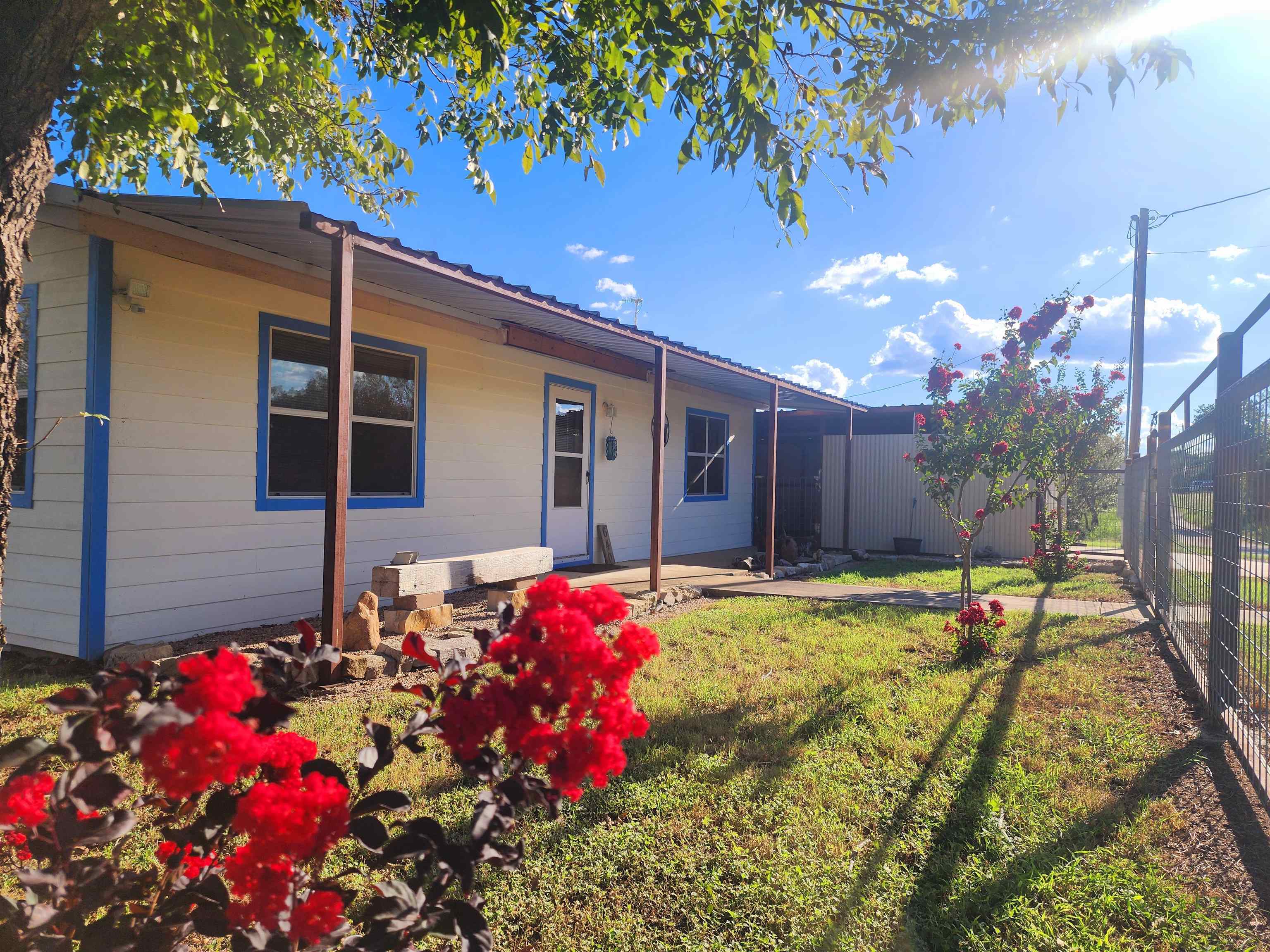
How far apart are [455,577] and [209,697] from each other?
4.34m

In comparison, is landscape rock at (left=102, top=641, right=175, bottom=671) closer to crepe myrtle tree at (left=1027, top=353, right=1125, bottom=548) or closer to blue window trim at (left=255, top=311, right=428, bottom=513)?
blue window trim at (left=255, top=311, right=428, bottom=513)

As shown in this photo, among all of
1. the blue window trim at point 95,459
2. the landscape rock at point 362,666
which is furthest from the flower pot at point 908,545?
the blue window trim at point 95,459

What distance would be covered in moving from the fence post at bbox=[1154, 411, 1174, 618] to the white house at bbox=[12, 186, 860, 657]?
4419 mm

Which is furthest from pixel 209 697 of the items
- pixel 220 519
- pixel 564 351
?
pixel 564 351

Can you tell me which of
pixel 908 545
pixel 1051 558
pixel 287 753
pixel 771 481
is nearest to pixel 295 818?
pixel 287 753

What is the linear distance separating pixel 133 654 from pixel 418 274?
2975mm

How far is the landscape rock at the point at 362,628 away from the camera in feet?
15.0

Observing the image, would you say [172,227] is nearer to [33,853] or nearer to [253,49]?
[253,49]

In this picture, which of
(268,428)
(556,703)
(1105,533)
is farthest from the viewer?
(1105,533)

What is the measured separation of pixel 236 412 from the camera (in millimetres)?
4918

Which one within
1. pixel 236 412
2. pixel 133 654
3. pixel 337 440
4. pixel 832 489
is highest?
pixel 236 412

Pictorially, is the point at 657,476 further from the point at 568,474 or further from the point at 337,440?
the point at 337,440

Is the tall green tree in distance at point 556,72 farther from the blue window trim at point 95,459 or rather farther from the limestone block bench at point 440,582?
the limestone block bench at point 440,582

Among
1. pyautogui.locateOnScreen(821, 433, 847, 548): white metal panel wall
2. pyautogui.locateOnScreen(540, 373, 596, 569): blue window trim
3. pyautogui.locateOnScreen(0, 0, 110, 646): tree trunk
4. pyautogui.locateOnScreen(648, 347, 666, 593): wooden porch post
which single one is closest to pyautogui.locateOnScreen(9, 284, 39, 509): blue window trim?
pyautogui.locateOnScreen(0, 0, 110, 646): tree trunk
